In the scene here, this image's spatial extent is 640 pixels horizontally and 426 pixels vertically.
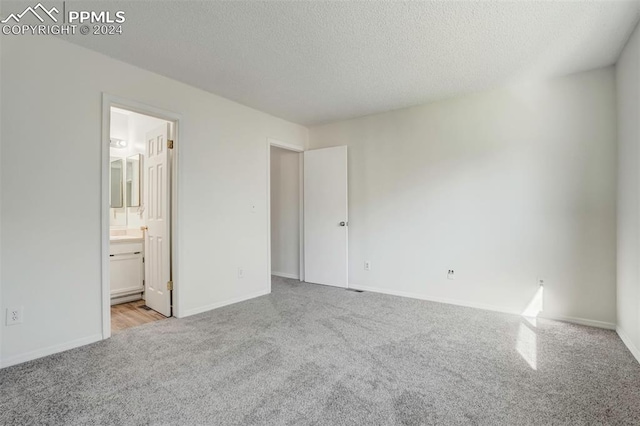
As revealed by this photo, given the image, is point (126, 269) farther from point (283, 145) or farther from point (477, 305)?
point (477, 305)

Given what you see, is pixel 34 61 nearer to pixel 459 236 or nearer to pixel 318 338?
pixel 318 338

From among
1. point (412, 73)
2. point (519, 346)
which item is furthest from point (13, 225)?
point (519, 346)

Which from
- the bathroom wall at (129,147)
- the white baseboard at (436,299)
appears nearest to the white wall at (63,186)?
the bathroom wall at (129,147)

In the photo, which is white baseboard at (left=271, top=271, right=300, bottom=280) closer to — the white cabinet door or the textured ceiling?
the white cabinet door

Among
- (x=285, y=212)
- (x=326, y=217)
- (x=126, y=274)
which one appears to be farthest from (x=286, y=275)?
(x=126, y=274)

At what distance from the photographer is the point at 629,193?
2.47 meters

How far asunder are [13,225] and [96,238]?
518mm

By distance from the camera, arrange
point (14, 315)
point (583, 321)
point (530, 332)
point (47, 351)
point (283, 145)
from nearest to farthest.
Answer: point (14, 315) < point (47, 351) < point (530, 332) < point (583, 321) < point (283, 145)

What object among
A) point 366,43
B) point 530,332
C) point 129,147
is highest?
point 366,43

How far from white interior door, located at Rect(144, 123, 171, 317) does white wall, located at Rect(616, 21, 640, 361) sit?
413cm

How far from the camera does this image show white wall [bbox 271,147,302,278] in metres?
5.13

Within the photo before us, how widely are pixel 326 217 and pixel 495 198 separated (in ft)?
7.35

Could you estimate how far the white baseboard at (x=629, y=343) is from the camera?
2.25 metres

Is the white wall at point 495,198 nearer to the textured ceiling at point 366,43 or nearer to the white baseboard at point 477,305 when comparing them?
the white baseboard at point 477,305
